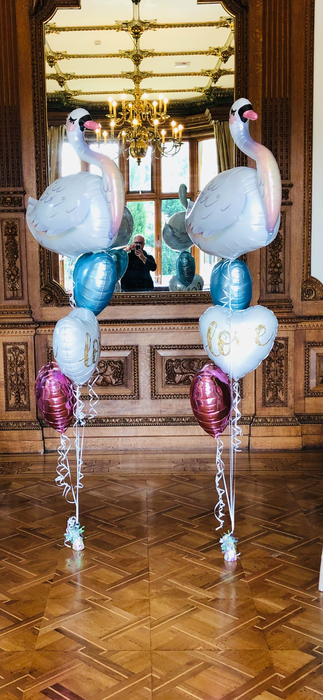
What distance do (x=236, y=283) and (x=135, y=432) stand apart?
2.14m

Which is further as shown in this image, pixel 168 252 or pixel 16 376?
pixel 16 376

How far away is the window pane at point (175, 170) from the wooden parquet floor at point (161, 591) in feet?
6.11

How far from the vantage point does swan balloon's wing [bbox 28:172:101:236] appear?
3.04 meters

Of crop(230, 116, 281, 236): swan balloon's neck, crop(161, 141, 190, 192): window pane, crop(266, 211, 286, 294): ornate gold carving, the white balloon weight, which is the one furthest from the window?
crop(230, 116, 281, 236): swan balloon's neck

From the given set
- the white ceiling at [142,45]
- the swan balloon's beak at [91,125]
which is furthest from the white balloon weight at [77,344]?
the white ceiling at [142,45]

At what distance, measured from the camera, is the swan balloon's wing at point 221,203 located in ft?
9.63

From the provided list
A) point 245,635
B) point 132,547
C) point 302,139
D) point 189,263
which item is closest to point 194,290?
point 189,263

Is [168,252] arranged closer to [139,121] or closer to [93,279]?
[139,121]

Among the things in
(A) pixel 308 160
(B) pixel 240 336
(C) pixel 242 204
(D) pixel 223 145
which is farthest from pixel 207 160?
(B) pixel 240 336

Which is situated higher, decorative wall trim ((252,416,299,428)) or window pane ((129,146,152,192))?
window pane ((129,146,152,192))

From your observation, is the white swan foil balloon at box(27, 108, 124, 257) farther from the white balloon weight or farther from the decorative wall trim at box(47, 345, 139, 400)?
the decorative wall trim at box(47, 345, 139, 400)

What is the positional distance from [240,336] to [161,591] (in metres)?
1.10

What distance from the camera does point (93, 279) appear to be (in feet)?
10.6

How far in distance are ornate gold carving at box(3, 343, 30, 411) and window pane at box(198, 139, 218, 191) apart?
1.65m
